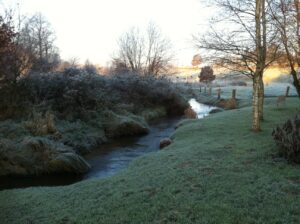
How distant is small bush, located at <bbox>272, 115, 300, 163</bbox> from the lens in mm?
8484

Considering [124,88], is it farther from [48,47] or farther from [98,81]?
[48,47]

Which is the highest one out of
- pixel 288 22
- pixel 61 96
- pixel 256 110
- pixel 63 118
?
pixel 288 22

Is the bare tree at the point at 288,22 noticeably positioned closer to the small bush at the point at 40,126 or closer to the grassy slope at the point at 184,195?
the grassy slope at the point at 184,195

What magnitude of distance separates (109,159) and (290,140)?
7582 millimetres

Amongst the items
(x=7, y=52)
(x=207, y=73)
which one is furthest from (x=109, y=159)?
(x=207, y=73)

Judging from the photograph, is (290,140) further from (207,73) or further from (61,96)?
(61,96)

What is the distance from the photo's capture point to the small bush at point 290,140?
27.8 ft

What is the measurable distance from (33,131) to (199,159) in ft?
28.2

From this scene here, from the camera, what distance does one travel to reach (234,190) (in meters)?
6.57

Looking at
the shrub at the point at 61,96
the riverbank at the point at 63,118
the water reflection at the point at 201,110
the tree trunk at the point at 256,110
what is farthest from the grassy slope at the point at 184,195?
the water reflection at the point at 201,110

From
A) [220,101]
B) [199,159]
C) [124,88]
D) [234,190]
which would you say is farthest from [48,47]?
[234,190]

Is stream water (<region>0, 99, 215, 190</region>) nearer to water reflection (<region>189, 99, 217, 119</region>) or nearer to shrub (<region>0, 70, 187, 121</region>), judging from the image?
shrub (<region>0, 70, 187, 121</region>)

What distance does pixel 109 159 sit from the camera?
553 inches

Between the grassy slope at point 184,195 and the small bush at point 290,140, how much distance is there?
0.34m
